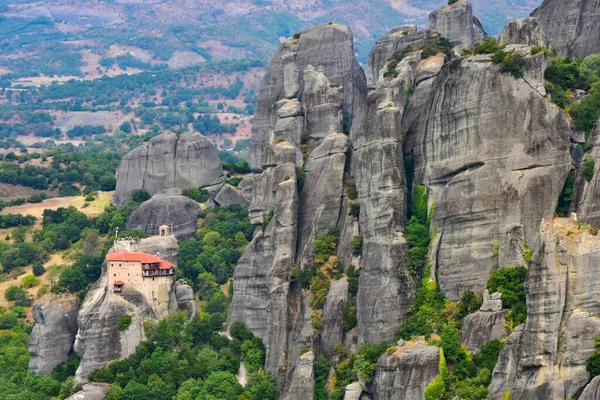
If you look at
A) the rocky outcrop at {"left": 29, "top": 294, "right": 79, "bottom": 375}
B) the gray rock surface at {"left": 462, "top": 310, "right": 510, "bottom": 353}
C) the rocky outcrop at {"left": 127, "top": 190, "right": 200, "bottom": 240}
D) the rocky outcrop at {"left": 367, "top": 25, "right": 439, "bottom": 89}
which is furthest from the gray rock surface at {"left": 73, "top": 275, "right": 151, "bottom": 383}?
the gray rock surface at {"left": 462, "top": 310, "right": 510, "bottom": 353}

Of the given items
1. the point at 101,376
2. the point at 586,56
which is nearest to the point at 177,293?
the point at 101,376

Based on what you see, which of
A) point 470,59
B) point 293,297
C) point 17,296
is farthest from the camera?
point 17,296

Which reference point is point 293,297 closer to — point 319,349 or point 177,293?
point 319,349

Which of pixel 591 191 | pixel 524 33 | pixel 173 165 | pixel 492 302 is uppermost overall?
pixel 524 33

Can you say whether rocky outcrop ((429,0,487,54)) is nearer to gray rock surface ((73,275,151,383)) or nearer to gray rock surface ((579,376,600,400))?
gray rock surface ((73,275,151,383))

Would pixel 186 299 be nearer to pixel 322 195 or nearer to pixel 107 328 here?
pixel 107 328

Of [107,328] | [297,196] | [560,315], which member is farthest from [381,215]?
[107,328]
